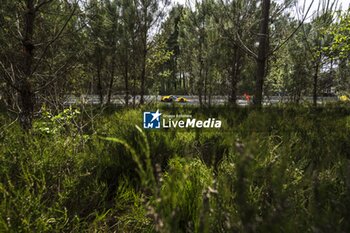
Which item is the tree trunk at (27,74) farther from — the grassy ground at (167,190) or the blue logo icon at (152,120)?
the blue logo icon at (152,120)

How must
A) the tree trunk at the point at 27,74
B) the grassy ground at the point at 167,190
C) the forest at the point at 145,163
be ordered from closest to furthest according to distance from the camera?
the grassy ground at the point at 167,190 < the forest at the point at 145,163 < the tree trunk at the point at 27,74

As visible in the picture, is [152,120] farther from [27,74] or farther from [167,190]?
[167,190]

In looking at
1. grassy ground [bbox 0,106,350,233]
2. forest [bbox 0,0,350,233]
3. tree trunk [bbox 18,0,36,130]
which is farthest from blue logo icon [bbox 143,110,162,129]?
tree trunk [bbox 18,0,36,130]

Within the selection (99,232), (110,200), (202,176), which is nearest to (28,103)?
(110,200)

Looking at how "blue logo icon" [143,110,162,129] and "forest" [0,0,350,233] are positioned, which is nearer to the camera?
"forest" [0,0,350,233]

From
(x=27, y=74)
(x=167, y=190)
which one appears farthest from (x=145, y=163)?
(x=27, y=74)

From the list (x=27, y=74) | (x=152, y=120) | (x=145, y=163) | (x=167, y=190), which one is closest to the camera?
(x=167, y=190)

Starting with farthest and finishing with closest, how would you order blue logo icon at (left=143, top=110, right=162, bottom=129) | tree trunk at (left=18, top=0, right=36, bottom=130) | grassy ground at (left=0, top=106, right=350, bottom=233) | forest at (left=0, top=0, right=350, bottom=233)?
blue logo icon at (left=143, top=110, right=162, bottom=129)
tree trunk at (left=18, top=0, right=36, bottom=130)
forest at (left=0, top=0, right=350, bottom=233)
grassy ground at (left=0, top=106, right=350, bottom=233)

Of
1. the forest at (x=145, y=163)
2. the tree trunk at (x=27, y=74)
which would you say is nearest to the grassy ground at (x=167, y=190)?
the forest at (x=145, y=163)

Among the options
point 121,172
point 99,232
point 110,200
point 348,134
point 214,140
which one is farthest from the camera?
point 348,134

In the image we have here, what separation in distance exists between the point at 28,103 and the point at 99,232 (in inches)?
81.1

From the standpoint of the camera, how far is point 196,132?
3.62m

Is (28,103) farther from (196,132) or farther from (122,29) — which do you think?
(122,29)

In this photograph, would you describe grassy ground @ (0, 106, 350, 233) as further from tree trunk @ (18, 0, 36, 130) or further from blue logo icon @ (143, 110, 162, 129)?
blue logo icon @ (143, 110, 162, 129)
